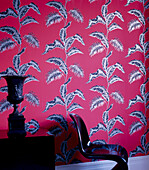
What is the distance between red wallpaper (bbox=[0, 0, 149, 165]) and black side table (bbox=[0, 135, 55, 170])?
405mm

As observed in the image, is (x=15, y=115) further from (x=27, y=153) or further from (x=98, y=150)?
(x=98, y=150)

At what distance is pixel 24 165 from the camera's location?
6.57 feet

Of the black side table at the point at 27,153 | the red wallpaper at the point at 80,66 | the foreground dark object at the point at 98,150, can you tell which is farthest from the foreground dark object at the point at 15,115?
the foreground dark object at the point at 98,150

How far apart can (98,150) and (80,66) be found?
3.45ft

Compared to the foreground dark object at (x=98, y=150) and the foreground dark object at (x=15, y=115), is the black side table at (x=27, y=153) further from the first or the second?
the foreground dark object at (x=98, y=150)

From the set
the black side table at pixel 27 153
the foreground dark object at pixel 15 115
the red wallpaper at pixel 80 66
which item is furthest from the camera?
the red wallpaper at pixel 80 66

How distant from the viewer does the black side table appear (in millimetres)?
1965

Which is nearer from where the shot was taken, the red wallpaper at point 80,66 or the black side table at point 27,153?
the black side table at point 27,153

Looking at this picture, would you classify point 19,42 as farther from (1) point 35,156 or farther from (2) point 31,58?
(1) point 35,156

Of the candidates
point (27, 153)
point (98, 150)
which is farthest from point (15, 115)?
point (98, 150)

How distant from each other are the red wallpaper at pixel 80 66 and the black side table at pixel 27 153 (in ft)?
1.33

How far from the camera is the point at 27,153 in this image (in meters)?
2.01

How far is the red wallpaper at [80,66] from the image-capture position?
2586 millimetres

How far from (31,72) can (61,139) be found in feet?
2.99
